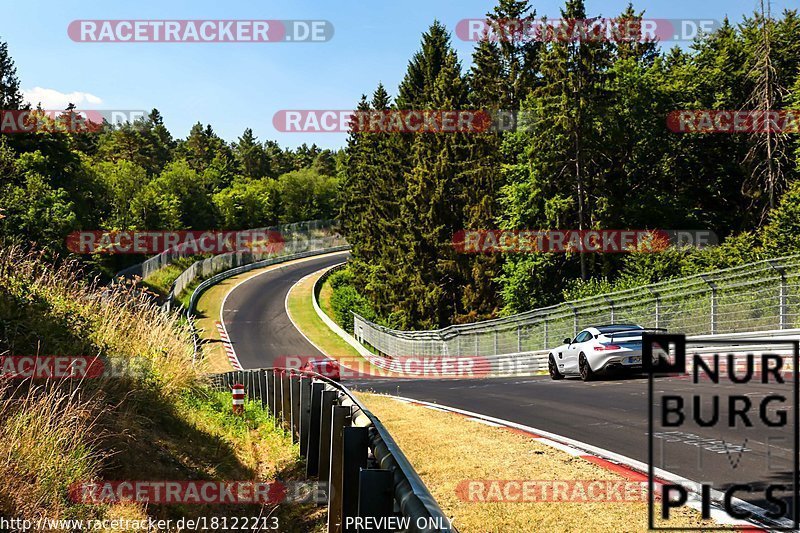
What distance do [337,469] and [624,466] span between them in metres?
3.58

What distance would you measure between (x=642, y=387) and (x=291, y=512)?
33.1 ft

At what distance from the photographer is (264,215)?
11188 centimetres

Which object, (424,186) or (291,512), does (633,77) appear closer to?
(424,186)

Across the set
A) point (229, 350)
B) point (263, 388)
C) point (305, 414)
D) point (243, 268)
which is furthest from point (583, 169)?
point (243, 268)

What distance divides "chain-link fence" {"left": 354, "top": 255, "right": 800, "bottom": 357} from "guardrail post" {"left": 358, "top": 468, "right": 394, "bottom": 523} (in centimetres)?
1656

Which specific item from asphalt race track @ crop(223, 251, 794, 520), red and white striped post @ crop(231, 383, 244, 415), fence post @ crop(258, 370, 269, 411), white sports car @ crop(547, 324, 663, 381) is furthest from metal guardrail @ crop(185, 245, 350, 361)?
asphalt race track @ crop(223, 251, 794, 520)

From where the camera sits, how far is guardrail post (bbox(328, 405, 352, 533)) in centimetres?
546

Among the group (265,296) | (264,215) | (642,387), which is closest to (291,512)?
(642,387)

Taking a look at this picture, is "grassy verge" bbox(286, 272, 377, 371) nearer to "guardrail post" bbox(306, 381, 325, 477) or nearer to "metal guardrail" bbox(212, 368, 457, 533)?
"metal guardrail" bbox(212, 368, 457, 533)

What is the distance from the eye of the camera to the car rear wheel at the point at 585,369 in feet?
62.3

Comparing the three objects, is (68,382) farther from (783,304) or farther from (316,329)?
(316,329)

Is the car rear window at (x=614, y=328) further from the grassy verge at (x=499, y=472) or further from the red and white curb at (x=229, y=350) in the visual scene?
the red and white curb at (x=229, y=350)

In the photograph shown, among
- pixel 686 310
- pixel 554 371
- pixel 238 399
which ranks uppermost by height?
pixel 686 310

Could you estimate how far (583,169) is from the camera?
42.8 m
